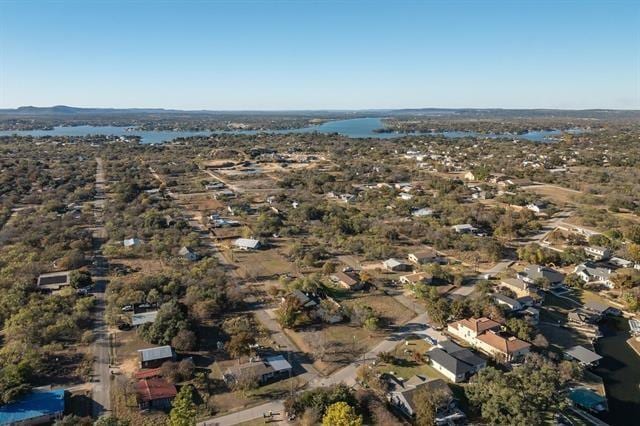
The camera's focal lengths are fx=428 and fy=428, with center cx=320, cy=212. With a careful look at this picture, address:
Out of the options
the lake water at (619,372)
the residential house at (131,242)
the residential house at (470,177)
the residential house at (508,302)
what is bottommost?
the lake water at (619,372)

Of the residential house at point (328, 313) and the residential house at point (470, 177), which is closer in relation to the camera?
the residential house at point (328, 313)

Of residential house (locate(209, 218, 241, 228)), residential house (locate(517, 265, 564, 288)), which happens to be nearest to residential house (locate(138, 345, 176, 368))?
residential house (locate(517, 265, 564, 288))

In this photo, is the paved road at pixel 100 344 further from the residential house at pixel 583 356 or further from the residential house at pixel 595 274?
the residential house at pixel 595 274

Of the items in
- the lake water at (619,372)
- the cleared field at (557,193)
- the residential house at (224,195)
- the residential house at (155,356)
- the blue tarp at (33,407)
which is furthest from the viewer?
the residential house at (224,195)

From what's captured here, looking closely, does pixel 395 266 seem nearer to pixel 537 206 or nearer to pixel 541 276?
pixel 541 276

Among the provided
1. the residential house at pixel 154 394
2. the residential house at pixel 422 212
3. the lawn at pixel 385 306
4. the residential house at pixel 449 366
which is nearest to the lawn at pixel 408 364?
the residential house at pixel 449 366

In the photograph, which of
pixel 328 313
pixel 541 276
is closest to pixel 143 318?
pixel 328 313

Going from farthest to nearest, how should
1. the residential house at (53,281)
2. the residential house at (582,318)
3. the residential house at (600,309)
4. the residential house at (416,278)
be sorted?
the residential house at (416,278)
the residential house at (53,281)
the residential house at (600,309)
the residential house at (582,318)

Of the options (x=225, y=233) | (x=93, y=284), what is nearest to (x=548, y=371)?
(x=93, y=284)
